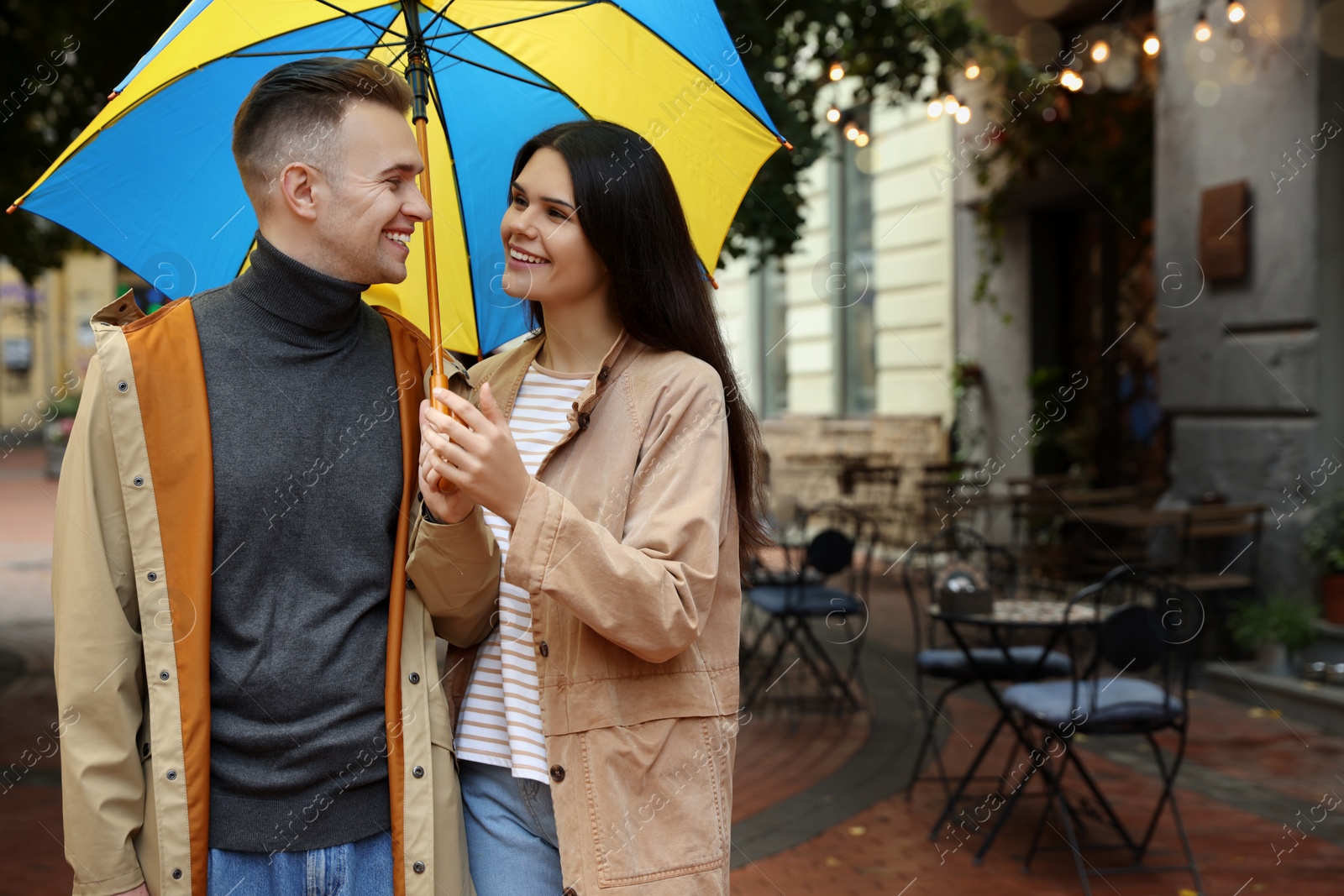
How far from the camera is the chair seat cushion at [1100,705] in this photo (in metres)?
4.43

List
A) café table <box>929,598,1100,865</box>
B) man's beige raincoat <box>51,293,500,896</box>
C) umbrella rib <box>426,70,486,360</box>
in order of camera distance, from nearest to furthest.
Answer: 1. man's beige raincoat <box>51,293,500,896</box>
2. umbrella rib <box>426,70,486,360</box>
3. café table <box>929,598,1100,865</box>

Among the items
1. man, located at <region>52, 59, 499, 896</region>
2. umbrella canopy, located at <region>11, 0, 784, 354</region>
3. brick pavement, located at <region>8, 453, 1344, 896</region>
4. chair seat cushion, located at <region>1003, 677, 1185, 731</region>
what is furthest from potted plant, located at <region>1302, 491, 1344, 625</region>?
man, located at <region>52, 59, 499, 896</region>

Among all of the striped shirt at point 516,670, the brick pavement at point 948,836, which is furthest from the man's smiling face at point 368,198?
the brick pavement at point 948,836

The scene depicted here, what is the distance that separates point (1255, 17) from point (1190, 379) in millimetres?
2286

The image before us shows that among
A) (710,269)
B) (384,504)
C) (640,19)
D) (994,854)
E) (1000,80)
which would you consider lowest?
(994,854)

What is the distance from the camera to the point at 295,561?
1791 millimetres

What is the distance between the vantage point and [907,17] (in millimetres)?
7844

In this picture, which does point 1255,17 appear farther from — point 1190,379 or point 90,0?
point 90,0

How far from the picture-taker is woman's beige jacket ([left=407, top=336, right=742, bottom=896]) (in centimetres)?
171

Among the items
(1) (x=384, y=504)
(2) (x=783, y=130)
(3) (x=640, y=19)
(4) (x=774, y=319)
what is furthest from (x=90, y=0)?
(4) (x=774, y=319)

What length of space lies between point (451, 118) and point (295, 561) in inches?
39.9

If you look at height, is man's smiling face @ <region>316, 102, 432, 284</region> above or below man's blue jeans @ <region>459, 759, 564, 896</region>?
above

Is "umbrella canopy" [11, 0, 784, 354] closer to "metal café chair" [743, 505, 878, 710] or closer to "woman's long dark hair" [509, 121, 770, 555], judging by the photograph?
"woman's long dark hair" [509, 121, 770, 555]

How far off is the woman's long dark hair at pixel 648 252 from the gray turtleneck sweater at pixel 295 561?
0.41 m
